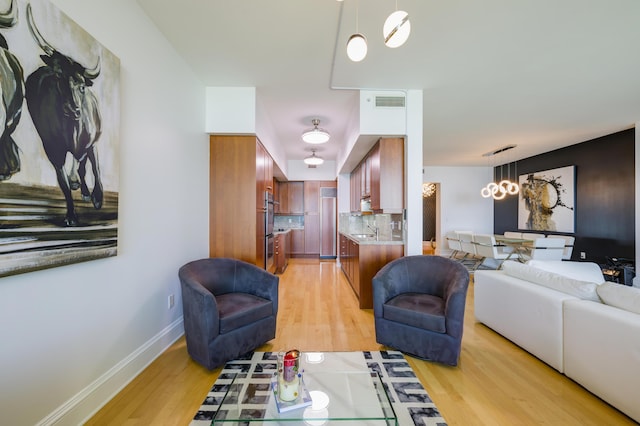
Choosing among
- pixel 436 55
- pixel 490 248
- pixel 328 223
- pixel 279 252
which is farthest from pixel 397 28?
pixel 328 223

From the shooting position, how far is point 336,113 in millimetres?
4164

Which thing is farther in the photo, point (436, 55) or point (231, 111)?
point (231, 111)

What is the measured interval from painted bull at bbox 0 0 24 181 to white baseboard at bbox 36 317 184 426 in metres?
1.33

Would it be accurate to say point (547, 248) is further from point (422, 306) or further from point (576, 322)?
point (422, 306)

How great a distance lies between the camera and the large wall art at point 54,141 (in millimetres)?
1246

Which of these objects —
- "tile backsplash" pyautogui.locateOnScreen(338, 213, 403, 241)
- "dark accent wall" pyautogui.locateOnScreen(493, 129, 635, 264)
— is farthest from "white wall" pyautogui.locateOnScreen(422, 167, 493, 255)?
"tile backsplash" pyautogui.locateOnScreen(338, 213, 403, 241)

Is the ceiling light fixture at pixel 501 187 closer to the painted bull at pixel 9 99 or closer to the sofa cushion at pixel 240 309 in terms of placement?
the sofa cushion at pixel 240 309

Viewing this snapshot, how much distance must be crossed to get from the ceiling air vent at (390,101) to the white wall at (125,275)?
2222 millimetres

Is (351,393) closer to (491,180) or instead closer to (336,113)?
(336,113)

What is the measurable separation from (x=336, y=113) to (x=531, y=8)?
8.28ft

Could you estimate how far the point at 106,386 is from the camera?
5.92ft

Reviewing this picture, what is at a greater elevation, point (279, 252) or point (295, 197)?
point (295, 197)

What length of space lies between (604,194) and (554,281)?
15.8ft

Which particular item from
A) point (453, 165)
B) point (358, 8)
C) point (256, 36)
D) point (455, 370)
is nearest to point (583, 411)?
point (455, 370)
